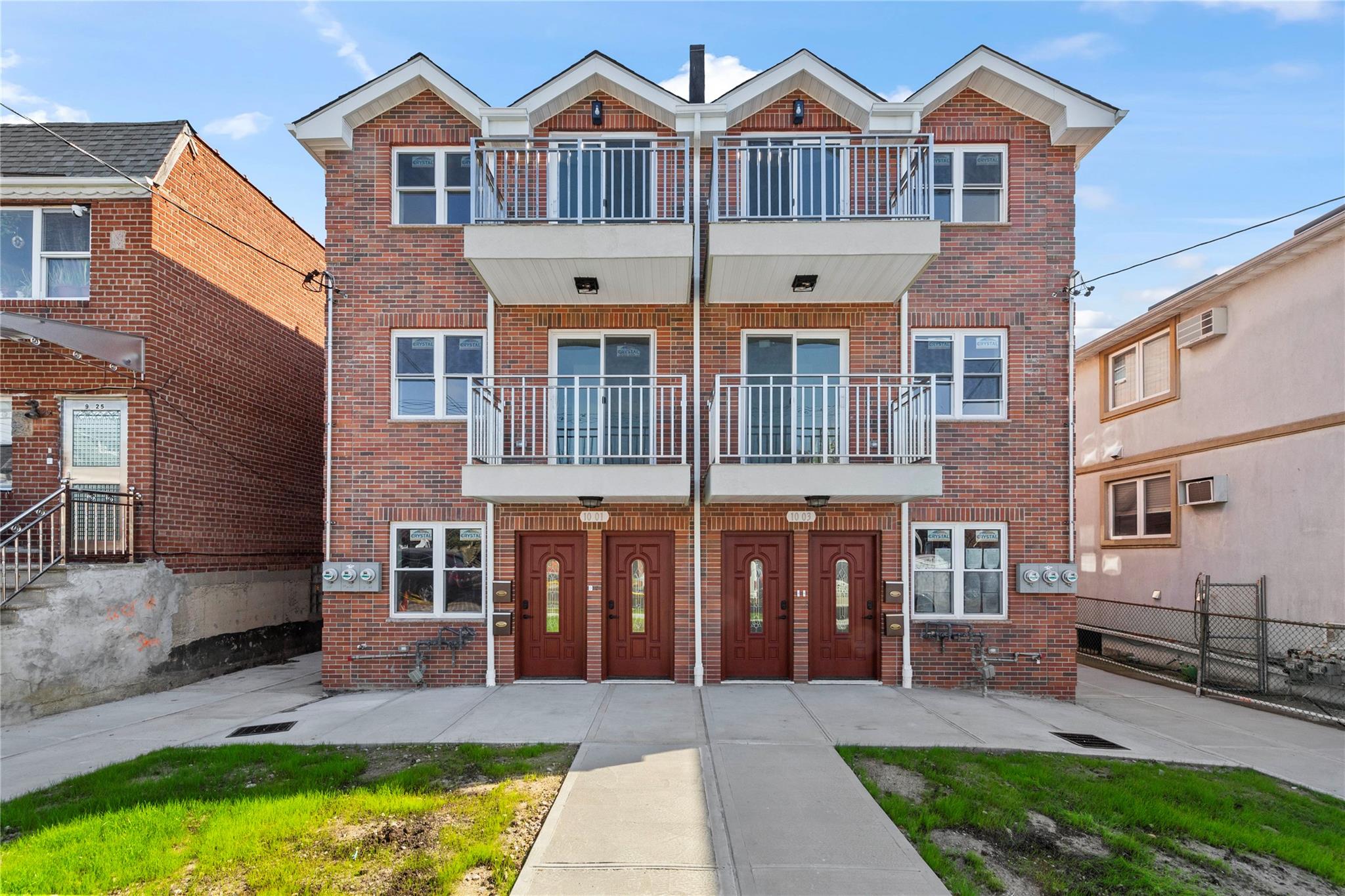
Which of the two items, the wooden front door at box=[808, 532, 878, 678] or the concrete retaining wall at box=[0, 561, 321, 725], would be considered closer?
the concrete retaining wall at box=[0, 561, 321, 725]

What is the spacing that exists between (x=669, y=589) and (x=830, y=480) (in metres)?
2.86

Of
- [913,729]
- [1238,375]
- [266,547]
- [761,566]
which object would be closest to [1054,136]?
[1238,375]

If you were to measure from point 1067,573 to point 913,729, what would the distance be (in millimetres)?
3707

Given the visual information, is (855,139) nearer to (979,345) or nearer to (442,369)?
(979,345)

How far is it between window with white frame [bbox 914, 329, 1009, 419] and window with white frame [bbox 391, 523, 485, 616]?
21.9ft

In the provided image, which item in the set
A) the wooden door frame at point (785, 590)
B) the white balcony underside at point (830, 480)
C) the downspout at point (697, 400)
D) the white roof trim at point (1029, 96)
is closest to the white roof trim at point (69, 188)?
the downspout at point (697, 400)

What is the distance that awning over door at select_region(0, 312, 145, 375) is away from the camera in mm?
9125

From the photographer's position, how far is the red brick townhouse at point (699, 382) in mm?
9742

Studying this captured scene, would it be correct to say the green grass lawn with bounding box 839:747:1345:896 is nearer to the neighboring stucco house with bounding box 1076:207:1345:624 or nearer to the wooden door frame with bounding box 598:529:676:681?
the wooden door frame with bounding box 598:529:676:681

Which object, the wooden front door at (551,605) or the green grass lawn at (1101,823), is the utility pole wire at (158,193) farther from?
the green grass lawn at (1101,823)

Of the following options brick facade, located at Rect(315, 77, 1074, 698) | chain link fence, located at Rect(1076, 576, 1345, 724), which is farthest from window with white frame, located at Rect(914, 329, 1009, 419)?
chain link fence, located at Rect(1076, 576, 1345, 724)

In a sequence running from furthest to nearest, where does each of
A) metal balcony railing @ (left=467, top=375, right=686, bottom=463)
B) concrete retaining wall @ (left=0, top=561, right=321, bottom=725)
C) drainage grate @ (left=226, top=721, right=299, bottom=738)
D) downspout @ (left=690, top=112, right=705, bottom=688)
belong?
downspout @ (left=690, top=112, right=705, bottom=688) → metal balcony railing @ (left=467, top=375, right=686, bottom=463) → concrete retaining wall @ (left=0, top=561, right=321, bottom=725) → drainage grate @ (left=226, top=721, right=299, bottom=738)

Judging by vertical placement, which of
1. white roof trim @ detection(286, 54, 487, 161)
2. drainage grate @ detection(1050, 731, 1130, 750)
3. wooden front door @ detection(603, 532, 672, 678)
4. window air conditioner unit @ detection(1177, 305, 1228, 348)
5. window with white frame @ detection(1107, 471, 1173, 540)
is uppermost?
white roof trim @ detection(286, 54, 487, 161)

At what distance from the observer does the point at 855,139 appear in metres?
9.75
